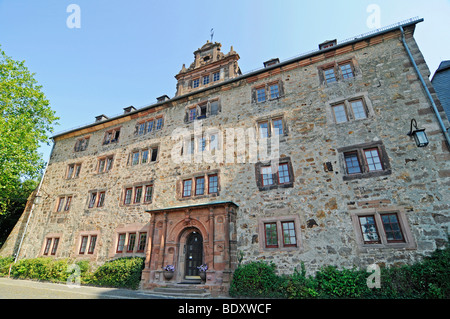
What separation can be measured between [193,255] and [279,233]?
464 centimetres

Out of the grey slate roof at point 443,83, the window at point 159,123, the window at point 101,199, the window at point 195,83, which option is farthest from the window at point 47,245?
the grey slate roof at point 443,83

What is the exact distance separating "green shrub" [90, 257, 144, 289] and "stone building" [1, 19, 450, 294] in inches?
26.3

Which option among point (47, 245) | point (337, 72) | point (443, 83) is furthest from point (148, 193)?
point (443, 83)

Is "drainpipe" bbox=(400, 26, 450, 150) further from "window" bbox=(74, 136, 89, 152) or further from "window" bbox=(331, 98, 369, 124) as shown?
"window" bbox=(74, 136, 89, 152)

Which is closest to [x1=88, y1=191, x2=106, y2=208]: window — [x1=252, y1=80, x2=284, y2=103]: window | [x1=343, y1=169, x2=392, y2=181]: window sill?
[x1=252, y1=80, x2=284, y2=103]: window

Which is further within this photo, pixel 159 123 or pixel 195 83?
pixel 195 83

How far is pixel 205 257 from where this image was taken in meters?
10.9

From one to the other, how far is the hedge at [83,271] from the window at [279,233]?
21.6 ft

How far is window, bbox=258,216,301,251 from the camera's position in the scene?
10055 millimetres

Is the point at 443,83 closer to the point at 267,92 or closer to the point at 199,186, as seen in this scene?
the point at 267,92

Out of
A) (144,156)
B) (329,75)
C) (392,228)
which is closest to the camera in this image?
(392,228)

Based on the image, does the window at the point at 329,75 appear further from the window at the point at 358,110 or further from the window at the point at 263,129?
the window at the point at 263,129

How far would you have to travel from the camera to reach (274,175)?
11445 millimetres
